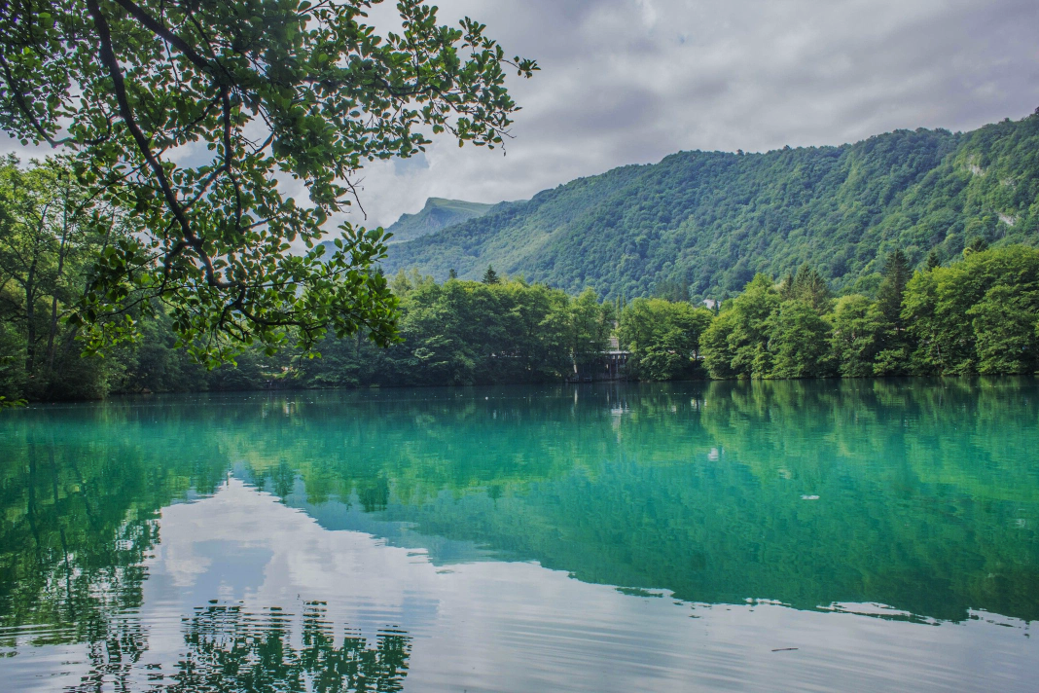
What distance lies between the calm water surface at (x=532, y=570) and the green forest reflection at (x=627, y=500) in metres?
0.06

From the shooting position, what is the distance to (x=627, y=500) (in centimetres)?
1140

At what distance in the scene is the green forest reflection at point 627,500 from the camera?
7062mm

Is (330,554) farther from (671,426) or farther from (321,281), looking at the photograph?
(671,426)

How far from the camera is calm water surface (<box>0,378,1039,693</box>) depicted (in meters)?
5.08

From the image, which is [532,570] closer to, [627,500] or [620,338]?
[627,500]

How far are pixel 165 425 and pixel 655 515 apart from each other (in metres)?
23.7

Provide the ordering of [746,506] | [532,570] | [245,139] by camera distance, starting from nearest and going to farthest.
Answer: [245,139]
[532,570]
[746,506]

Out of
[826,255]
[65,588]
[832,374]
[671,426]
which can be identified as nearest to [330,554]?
[65,588]

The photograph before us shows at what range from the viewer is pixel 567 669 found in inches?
199

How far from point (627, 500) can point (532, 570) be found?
4133mm

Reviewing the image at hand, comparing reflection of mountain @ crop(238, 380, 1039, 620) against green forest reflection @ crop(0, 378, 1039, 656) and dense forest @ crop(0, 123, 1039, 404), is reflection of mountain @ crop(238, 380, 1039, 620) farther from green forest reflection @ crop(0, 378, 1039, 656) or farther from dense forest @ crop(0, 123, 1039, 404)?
dense forest @ crop(0, 123, 1039, 404)

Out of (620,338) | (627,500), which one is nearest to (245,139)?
(627,500)

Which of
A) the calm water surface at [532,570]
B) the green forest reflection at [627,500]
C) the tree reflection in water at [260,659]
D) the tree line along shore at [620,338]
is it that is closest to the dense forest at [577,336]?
the tree line along shore at [620,338]

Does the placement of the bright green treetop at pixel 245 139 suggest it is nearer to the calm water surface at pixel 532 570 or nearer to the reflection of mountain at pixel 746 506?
the calm water surface at pixel 532 570
